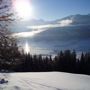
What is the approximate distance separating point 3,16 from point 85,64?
7385 centimetres

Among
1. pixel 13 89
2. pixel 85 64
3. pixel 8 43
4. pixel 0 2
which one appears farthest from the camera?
pixel 85 64

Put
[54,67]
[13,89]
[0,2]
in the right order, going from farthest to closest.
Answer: [54,67] → [0,2] → [13,89]

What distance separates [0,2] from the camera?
37.2ft

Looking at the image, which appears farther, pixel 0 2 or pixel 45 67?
pixel 45 67

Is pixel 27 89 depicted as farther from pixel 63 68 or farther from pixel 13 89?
pixel 63 68

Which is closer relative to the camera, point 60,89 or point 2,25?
point 60,89

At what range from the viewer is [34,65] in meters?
78.8

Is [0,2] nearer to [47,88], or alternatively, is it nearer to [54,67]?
[47,88]

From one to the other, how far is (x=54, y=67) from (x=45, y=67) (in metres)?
3.29

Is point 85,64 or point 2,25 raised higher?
point 2,25

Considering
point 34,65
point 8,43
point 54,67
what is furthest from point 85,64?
point 8,43

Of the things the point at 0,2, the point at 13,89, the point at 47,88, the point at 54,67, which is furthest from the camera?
the point at 54,67

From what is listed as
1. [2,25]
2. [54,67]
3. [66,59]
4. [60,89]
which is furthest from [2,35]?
[66,59]

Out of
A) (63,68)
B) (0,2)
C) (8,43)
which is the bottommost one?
(63,68)
